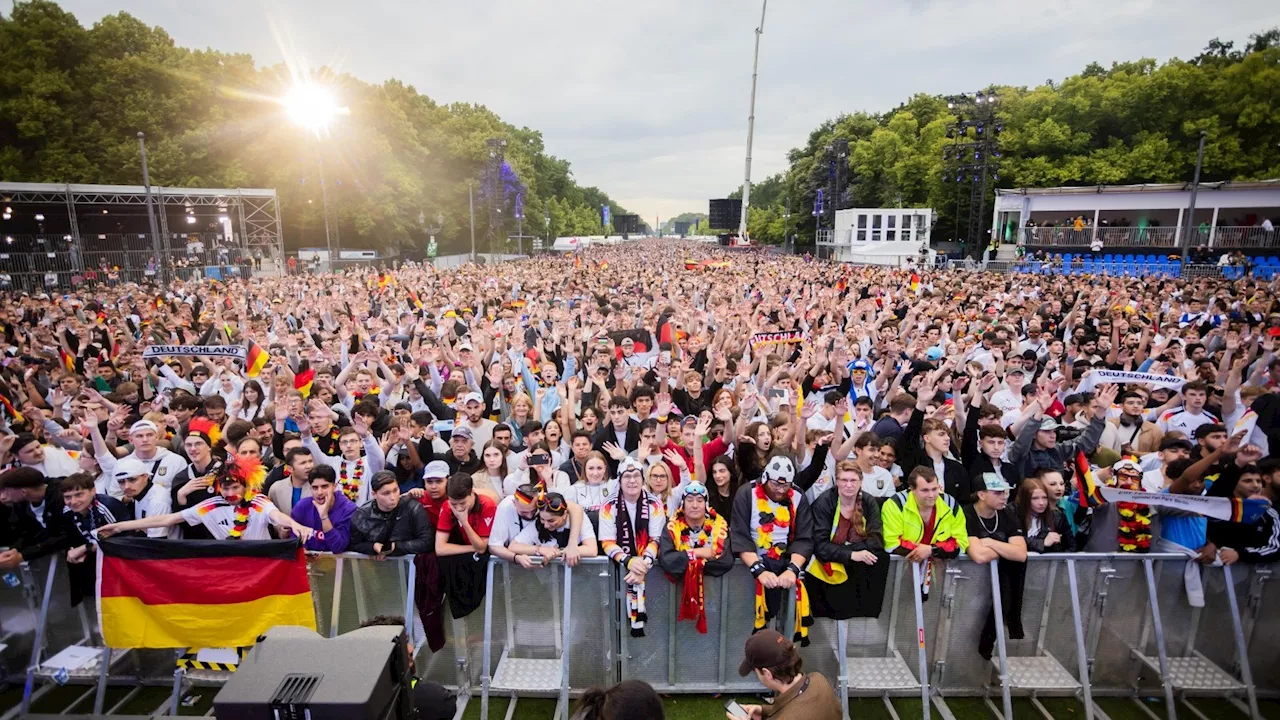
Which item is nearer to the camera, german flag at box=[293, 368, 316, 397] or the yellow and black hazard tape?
the yellow and black hazard tape

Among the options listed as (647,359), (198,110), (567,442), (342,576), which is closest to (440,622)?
(342,576)

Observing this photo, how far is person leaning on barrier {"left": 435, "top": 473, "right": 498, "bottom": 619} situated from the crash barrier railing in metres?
0.14

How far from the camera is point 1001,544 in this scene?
4.34 meters

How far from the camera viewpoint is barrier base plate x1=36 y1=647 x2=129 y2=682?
4.78 metres

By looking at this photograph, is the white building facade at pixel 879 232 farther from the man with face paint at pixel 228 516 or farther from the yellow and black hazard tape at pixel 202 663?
the yellow and black hazard tape at pixel 202 663

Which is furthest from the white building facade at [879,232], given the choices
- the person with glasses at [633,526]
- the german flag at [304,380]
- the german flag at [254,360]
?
the person with glasses at [633,526]

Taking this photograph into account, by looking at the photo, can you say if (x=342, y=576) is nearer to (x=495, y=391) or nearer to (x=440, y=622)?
(x=440, y=622)

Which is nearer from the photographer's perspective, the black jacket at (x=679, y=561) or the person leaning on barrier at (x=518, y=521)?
the black jacket at (x=679, y=561)

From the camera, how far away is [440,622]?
4.65m

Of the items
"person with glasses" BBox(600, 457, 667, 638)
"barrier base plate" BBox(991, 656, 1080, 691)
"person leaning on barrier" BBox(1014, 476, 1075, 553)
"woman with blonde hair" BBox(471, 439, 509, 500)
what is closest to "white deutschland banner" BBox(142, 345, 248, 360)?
"woman with blonde hair" BBox(471, 439, 509, 500)

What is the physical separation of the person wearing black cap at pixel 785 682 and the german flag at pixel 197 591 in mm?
3192

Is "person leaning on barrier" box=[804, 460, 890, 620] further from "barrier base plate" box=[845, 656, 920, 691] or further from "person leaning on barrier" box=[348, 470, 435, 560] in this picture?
"person leaning on barrier" box=[348, 470, 435, 560]

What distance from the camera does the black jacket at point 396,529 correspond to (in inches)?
178

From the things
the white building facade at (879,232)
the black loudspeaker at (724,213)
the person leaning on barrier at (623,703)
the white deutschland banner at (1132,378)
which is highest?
the black loudspeaker at (724,213)
